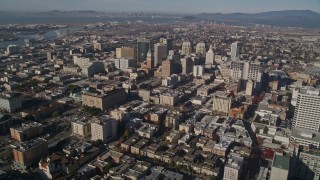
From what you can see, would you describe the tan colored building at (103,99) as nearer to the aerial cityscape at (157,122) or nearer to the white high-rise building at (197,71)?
the aerial cityscape at (157,122)

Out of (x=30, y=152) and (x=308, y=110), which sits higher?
(x=308, y=110)

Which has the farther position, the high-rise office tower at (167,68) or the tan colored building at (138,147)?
the high-rise office tower at (167,68)

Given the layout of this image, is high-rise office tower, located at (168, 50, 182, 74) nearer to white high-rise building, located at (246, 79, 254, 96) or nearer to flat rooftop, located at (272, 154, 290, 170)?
white high-rise building, located at (246, 79, 254, 96)

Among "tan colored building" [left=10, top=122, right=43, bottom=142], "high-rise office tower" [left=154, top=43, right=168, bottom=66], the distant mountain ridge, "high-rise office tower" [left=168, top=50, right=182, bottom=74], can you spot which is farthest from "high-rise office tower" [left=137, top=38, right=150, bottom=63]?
the distant mountain ridge

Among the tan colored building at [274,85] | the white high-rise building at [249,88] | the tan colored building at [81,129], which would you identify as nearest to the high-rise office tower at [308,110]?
the white high-rise building at [249,88]

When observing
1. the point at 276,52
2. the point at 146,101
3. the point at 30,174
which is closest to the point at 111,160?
the point at 30,174

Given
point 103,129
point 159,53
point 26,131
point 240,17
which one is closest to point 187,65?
point 159,53

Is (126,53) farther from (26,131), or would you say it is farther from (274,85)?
(26,131)
